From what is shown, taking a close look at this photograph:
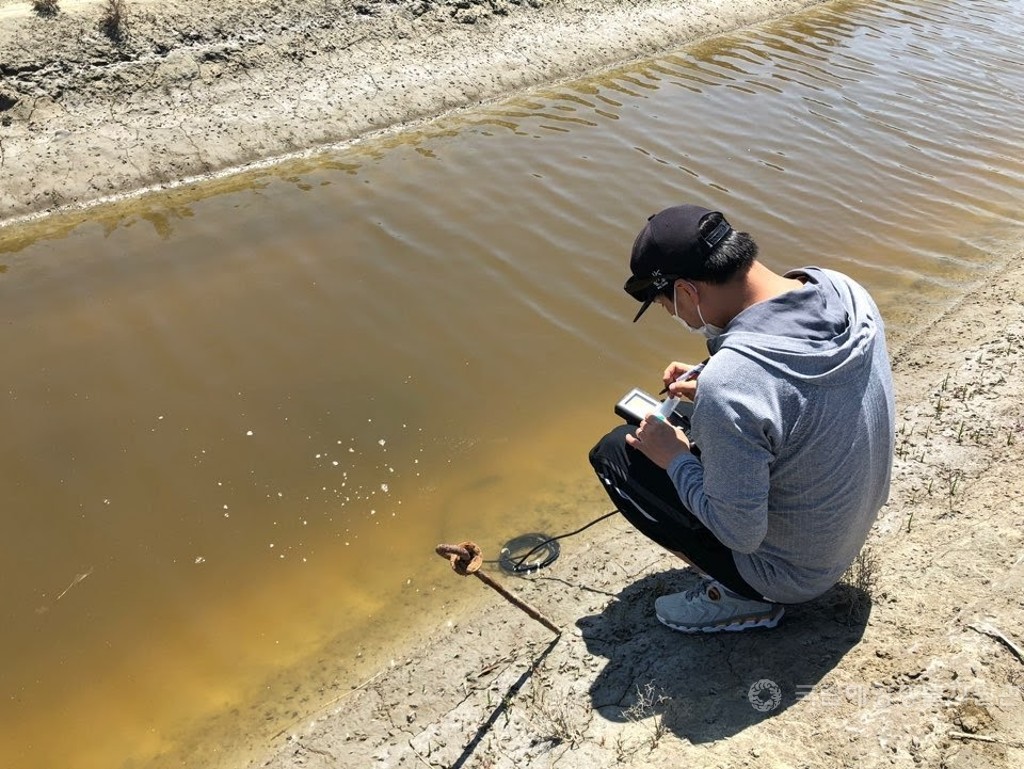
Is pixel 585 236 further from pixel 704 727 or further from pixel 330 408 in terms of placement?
pixel 704 727

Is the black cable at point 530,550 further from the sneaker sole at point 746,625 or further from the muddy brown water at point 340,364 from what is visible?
the sneaker sole at point 746,625

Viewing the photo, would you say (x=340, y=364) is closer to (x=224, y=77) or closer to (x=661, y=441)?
(x=661, y=441)

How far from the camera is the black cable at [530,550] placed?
4.01 metres

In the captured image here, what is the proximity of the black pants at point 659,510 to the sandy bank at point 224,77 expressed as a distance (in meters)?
5.83

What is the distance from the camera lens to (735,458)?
2.37m

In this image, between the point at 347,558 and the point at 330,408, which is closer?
the point at 347,558

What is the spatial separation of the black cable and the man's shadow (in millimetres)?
624

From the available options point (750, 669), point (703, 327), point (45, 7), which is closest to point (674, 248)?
point (703, 327)

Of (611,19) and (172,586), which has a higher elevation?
(611,19)

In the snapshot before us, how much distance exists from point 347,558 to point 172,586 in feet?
2.77

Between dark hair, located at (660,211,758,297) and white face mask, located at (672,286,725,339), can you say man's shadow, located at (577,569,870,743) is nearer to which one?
white face mask, located at (672,286,725,339)

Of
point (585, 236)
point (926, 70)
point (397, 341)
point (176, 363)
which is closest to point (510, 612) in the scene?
point (397, 341)

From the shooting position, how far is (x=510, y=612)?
3.73 metres

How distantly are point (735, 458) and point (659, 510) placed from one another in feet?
2.27
